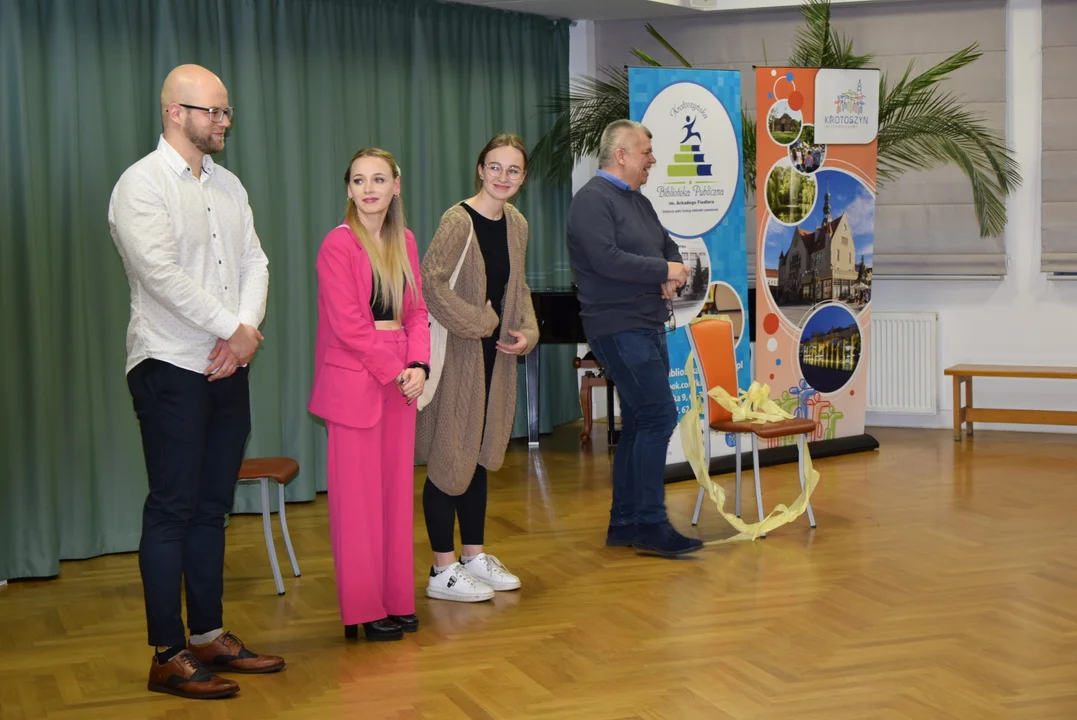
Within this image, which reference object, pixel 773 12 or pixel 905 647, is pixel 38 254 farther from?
pixel 773 12

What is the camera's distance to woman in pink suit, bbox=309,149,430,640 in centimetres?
360

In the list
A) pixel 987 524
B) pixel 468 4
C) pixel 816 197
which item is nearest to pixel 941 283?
pixel 816 197

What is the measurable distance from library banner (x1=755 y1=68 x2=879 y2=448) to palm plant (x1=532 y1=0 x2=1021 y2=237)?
1.55 feet

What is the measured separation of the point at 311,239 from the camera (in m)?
6.20

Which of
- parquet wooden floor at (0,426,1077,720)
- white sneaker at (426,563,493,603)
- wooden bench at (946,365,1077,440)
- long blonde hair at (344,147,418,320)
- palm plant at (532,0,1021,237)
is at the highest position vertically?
palm plant at (532,0,1021,237)

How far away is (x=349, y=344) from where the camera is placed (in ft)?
11.7

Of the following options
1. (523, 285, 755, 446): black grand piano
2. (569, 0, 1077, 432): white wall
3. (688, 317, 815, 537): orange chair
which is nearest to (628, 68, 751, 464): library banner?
(523, 285, 755, 446): black grand piano

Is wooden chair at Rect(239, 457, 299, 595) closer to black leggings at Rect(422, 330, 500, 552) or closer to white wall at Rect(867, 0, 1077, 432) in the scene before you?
black leggings at Rect(422, 330, 500, 552)

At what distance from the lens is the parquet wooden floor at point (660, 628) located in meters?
3.22

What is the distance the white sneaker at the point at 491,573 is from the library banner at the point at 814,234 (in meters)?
2.60

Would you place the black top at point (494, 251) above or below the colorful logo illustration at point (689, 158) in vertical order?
below

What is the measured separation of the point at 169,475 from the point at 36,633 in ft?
3.89

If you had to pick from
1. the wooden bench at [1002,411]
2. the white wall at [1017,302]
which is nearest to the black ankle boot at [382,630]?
the wooden bench at [1002,411]

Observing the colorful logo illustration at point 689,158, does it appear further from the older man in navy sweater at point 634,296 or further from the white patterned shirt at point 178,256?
the white patterned shirt at point 178,256
